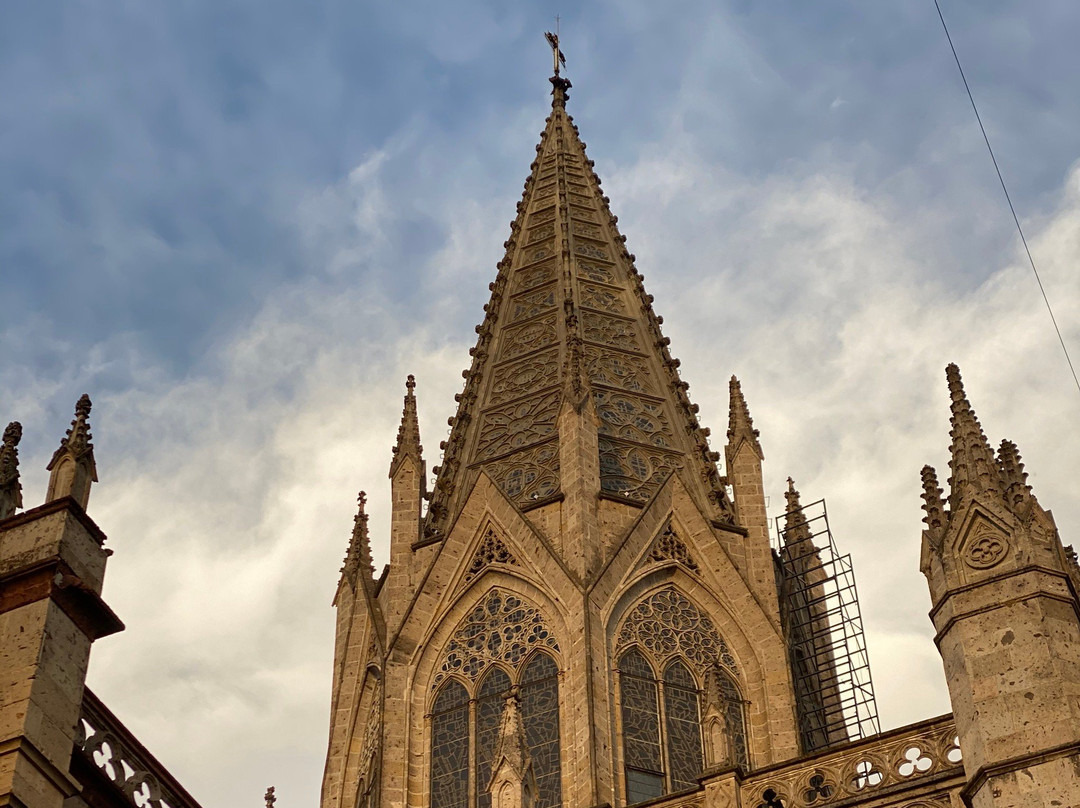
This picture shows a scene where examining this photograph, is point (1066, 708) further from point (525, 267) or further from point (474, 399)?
point (525, 267)

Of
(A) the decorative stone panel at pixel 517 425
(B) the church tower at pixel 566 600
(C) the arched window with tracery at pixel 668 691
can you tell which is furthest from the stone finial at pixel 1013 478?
(A) the decorative stone panel at pixel 517 425

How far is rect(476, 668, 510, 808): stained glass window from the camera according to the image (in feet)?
94.1

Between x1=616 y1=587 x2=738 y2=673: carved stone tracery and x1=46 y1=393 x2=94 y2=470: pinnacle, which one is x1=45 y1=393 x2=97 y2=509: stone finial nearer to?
x1=46 y1=393 x2=94 y2=470: pinnacle

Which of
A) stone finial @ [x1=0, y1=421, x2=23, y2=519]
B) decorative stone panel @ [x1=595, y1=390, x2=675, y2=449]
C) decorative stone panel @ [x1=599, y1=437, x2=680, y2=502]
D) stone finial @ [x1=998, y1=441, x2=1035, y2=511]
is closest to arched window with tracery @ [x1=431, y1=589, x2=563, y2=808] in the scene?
decorative stone panel @ [x1=599, y1=437, x2=680, y2=502]

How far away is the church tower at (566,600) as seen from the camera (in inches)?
1137

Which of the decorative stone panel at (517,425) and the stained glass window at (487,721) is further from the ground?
the decorative stone panel at (517,425)

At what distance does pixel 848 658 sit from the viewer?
35406 mm

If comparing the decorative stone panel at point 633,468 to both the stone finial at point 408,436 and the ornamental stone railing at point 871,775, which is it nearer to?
the stone finial at point 408,436

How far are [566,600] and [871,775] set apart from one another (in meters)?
→ 10.3

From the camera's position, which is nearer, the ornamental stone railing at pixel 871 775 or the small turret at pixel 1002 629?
the small turret at pixel 1002 629

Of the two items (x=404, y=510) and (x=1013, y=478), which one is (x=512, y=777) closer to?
(x=1013, y=478)

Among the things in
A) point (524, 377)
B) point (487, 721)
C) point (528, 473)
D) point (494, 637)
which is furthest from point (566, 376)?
point (487, 721)

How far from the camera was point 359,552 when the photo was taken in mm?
34500

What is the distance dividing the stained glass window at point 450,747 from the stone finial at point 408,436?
5.93 meters
